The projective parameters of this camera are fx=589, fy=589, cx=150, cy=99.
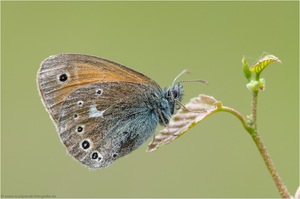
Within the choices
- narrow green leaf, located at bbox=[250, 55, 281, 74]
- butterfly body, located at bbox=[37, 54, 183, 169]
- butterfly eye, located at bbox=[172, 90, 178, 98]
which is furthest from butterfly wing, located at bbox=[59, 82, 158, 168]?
narrow green leaf, located at bbox=[250, 55, 281, 74]

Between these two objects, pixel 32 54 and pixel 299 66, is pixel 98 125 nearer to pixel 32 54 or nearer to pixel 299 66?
pixel 299 66

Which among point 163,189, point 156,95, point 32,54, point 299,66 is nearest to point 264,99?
point 299,66

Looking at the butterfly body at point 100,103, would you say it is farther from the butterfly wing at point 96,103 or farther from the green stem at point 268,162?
the green stem at point 268,162

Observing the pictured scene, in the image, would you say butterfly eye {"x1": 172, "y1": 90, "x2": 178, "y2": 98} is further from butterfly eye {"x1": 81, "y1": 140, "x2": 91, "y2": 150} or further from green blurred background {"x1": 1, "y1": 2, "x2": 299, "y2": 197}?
green blurred background {"x1": 1, "y1": 2, "x2": 299, "y2": 197}

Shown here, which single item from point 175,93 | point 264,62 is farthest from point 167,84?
point 264,62

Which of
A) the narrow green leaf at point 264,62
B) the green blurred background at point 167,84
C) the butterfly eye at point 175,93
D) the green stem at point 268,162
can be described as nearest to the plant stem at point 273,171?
the green stem at point 268,162

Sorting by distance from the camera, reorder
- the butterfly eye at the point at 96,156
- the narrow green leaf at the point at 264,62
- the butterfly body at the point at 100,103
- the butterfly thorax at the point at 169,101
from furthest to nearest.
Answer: the butterfly thorax at the point at 169,101 → the butterfly body at the point at 100,103 → the butterfly eye at the point at 96,156 → the narrow green leaf at the point at 264,62
